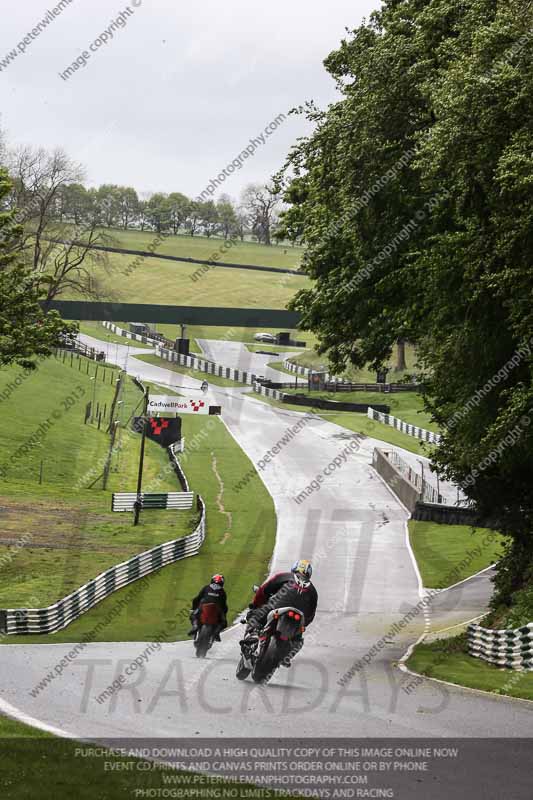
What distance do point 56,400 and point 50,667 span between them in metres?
56.2

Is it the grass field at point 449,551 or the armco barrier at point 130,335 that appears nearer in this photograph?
the grass field at point 449,551

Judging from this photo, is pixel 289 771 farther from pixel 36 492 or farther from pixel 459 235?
pixel 36 492

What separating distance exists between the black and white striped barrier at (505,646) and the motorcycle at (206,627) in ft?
16.7

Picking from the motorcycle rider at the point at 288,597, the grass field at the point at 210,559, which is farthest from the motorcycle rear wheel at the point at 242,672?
the grass field at the point at 210,559

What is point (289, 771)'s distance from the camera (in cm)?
1059

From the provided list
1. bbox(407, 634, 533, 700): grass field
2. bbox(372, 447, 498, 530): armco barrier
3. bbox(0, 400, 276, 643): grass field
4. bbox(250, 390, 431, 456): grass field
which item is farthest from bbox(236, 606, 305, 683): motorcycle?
bbox(250, 390, 431, 456): grass field

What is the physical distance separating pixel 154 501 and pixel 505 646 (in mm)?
29070

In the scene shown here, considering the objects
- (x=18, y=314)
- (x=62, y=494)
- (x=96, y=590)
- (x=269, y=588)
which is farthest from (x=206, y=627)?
(x=62, y=494)

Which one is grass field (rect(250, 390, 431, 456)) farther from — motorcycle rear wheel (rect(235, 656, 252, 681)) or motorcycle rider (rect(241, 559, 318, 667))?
motorcycle rear wheel (rect(235, 656, 252, 681))

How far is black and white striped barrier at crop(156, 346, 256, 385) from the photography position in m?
98.5

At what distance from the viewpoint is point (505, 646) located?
18.3 meters

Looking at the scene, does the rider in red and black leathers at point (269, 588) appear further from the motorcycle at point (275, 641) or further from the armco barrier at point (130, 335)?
the armco barrier at point (130, 335)

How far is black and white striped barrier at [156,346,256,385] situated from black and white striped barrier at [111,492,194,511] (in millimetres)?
48119

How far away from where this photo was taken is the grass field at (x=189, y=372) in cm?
9675
